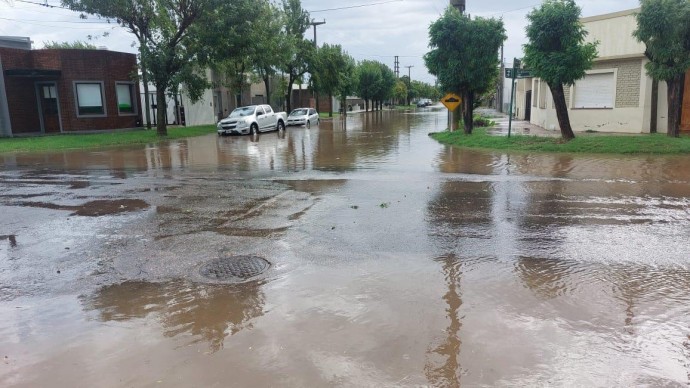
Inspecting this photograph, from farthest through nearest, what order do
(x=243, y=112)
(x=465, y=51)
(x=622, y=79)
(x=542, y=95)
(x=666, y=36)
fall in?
(x=243, y=112) < (x=542, y=95) < (x=622, y=79) < (x=465, y=51) < (x=666, y=36)

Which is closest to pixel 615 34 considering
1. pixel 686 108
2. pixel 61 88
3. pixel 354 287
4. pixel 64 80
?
pixel 686 108

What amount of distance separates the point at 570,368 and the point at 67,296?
15.3ft

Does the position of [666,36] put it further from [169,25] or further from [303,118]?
[303,118]

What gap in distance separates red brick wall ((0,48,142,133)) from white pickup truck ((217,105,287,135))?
19.4 ft

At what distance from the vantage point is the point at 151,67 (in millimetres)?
25484

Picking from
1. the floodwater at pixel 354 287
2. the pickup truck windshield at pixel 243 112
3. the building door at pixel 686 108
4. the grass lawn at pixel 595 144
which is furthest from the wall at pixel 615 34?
the pickup truck windshield at pixel 243 112

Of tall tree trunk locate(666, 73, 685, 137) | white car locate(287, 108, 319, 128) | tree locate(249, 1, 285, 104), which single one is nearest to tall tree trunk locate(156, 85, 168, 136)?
tree locate(249, 1, 285, 104)

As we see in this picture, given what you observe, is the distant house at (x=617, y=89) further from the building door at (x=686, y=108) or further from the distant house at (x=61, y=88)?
the distant house at (x=61, y=88)

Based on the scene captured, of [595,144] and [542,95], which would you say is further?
[542,95]

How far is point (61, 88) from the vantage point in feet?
91.6

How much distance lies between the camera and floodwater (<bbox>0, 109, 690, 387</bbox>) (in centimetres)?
379

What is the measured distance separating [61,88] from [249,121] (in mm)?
10207

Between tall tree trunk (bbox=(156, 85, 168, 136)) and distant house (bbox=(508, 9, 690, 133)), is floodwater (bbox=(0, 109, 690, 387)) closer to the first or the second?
distant house (bbox=(508, 9, 690, 133))

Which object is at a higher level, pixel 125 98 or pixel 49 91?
pixel 49 91
